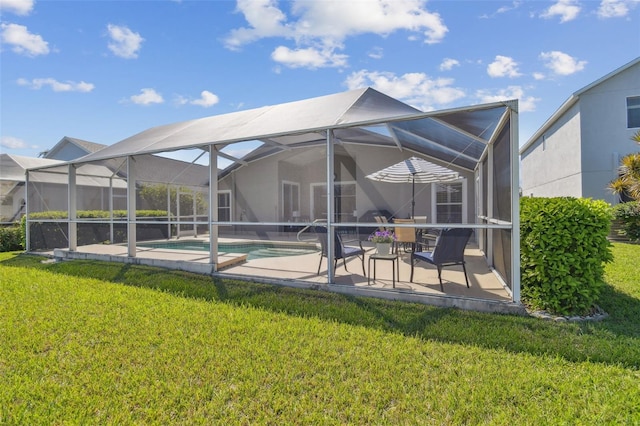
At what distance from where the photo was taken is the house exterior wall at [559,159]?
1320 centimetres

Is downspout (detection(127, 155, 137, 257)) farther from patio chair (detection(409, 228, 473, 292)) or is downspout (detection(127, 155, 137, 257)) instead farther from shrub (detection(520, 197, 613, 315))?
shrub (detection(520, 197, 613, 315))

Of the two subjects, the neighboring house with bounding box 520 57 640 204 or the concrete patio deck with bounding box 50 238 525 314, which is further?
the neighboring house with bounding box 520 57 640 204

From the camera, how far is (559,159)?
15.1 metres

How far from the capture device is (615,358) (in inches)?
116

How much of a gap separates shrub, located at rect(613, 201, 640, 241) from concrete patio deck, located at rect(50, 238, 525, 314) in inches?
262

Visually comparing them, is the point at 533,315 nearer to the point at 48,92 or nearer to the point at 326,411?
the point at 326,411

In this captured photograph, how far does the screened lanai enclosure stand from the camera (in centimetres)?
512

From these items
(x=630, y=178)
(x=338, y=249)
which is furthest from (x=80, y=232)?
(x=630, y=178)

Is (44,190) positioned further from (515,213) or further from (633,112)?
(633,112)

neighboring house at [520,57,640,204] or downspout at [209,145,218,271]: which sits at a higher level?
neighboring house at [520,57,640,204]

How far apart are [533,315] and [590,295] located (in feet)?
2.21

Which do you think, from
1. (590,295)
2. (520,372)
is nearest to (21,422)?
(520,372)

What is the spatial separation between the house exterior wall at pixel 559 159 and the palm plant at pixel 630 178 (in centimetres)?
120

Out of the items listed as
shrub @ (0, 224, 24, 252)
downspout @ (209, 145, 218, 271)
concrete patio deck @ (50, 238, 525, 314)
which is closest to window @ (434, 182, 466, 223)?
concrete patio deck @ (50, 238, 525, 314)
